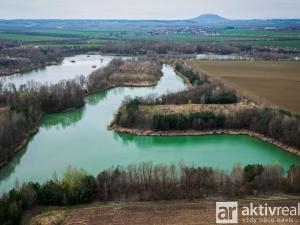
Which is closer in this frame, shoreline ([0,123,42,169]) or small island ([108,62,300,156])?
shoreline ([0,123,42,169])

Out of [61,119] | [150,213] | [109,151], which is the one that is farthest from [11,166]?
[150,213]

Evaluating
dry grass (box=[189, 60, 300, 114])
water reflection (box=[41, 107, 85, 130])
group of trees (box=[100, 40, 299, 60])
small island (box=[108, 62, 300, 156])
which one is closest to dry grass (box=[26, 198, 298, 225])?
small island (box=[108, 62, 300, 156])

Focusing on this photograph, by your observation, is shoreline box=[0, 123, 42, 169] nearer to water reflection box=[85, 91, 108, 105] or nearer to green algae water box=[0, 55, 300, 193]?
green algae water box=[0, 55, 300, 193]

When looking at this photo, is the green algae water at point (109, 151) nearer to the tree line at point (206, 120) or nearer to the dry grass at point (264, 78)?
the tree line at point (206, 120)

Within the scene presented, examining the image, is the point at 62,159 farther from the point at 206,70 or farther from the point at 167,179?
the point at 206,70

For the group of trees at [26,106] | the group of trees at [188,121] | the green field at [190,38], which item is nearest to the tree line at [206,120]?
the group of trees at [188,121]

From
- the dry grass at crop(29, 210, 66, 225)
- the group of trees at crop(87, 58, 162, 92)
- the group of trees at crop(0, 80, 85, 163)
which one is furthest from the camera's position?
the group of trees at crop(87, 58, 162, 92)

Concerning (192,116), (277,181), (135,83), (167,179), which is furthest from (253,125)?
(135,83)
